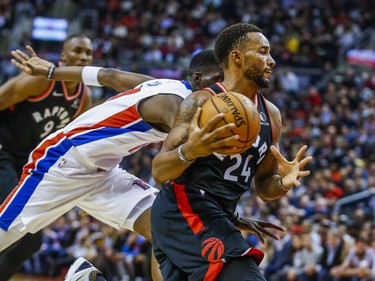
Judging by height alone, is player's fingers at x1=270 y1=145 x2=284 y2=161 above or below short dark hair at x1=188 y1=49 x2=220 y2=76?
below

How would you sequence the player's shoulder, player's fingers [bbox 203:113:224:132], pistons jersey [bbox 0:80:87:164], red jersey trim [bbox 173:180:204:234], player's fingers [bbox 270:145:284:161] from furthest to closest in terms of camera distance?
pistons jersey [bbox 0:80:87:164]
the player's shoulder
player's fingers [bbox 270:145:284:161]
red jersey trim [bbox 173:180:204:234]
player's fingers [bbox 203:113:224:132]

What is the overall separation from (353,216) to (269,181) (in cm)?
892

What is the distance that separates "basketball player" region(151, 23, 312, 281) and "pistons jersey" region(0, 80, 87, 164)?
2.27 m

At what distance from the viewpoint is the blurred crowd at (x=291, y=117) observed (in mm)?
11820

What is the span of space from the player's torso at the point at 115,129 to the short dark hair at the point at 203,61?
292 mm

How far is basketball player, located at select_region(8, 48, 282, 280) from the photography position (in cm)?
518

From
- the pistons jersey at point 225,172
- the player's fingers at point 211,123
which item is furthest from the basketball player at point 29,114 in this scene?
the player's fingers at point 211,123

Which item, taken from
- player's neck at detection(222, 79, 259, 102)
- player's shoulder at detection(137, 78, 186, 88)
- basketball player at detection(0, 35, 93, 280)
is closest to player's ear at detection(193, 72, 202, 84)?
player's shoulder at detection(137, 78, 186, 88)

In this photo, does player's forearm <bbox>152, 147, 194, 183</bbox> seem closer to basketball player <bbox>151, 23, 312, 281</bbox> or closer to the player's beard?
basketball player <bbox>151, 23, 312, 281</bbox>

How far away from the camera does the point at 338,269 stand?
1090cm

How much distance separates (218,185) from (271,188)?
0.42m

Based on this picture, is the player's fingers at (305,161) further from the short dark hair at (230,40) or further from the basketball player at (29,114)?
the basketball player at (29,114)

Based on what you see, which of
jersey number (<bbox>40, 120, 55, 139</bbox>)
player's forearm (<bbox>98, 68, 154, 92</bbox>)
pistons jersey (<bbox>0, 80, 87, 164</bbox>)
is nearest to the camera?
player's forearm (<bbox>98, 68, 154, 92</bbox>)

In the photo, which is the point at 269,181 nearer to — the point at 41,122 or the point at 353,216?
the point at 41,122
